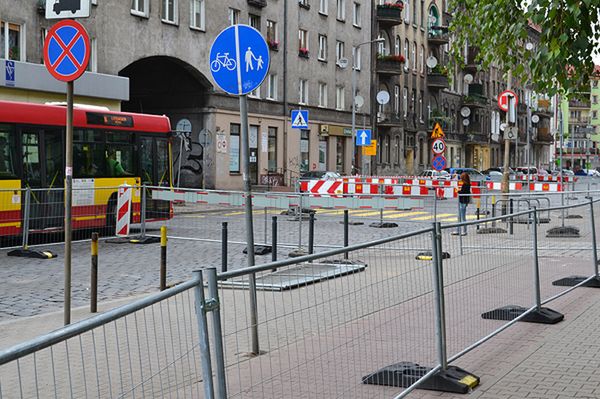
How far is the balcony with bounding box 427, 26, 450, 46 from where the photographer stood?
234 feet

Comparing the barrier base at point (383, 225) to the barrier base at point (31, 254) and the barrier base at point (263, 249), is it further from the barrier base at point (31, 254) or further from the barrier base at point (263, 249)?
the barrier base at point (31, 254)

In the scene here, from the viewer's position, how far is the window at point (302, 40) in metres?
49.8

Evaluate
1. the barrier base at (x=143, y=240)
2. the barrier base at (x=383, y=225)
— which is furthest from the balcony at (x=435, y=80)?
the barrier base at (x=143, y=240)

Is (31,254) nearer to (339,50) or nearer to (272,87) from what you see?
(272,87)

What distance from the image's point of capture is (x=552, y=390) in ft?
21.5

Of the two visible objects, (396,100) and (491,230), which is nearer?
(491,230)

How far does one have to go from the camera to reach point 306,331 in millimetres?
4938

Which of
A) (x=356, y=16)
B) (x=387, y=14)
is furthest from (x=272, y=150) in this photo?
(x=387, y=14)

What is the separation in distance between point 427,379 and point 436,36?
6746cm

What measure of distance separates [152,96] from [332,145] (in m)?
14.3

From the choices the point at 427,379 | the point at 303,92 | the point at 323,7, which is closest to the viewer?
the point at 427,379

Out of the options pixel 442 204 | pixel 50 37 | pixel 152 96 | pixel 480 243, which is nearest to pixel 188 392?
pixel 480 243

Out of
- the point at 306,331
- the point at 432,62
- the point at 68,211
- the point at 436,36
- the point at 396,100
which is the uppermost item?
the point at 436,36

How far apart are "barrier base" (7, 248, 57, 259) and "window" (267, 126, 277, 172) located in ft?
103
